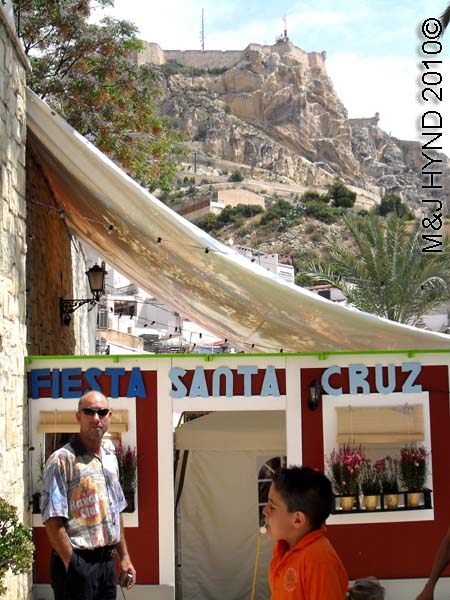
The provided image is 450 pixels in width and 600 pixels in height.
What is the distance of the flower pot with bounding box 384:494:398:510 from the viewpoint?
6266mm

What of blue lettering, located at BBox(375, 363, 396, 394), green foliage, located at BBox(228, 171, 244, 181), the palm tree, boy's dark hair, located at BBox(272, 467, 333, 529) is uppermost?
green foliage, located at BBox(228, 171, 244, 181)

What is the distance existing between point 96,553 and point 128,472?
77.1 inches

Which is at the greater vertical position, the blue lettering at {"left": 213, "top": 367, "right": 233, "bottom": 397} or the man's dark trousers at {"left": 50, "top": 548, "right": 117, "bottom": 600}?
the blue lettering at {"left": 213, "top": 367, "right": 233, "bottom": 397}

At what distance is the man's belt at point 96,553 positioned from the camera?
409cm

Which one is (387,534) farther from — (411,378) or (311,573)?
(311,573)

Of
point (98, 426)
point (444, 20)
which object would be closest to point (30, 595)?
point (98, 426)

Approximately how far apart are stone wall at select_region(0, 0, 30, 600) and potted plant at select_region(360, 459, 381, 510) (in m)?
2.78

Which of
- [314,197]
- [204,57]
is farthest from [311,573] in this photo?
[204,57]

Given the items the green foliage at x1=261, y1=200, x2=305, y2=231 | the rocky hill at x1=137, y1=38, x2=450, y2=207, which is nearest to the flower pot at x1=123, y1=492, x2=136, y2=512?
the green foliage at x1=261, y1=200, x2=305, y2=231

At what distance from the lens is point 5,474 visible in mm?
5207

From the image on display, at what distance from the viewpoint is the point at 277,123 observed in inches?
4742

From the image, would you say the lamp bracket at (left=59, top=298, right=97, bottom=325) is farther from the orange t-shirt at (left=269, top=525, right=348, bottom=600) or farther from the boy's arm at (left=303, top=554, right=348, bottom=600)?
the boy's arm at (left=303, top=554, right=348, bottom=600)

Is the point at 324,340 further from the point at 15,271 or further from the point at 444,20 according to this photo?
the point at 444,20

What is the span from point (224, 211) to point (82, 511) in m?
82.6
